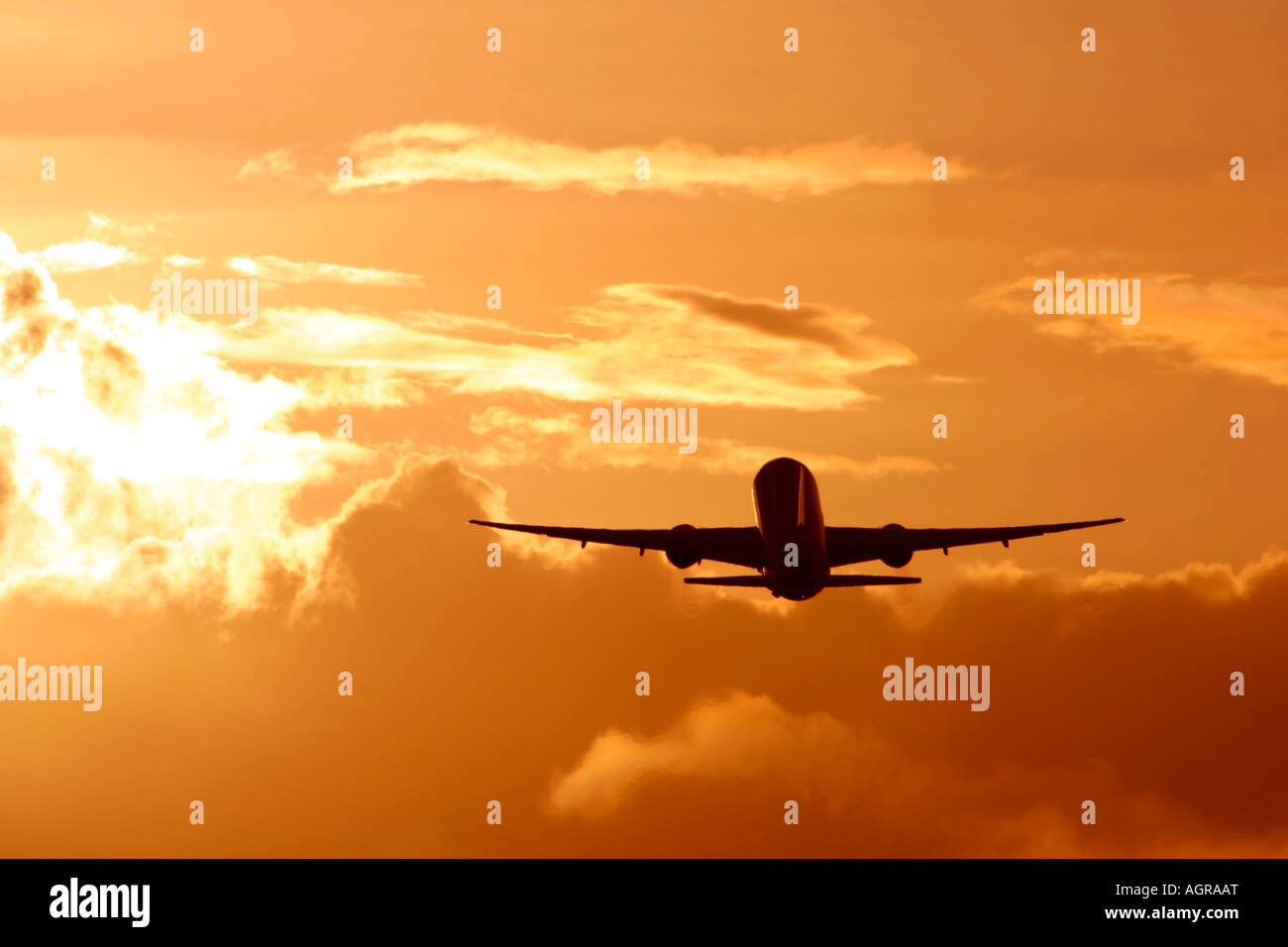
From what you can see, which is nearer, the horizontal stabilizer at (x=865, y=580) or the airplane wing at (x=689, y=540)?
the horizontal stabilizer at (x=865, y=580)

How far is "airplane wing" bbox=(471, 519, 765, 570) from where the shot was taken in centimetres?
11875

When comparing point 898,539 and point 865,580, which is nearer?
point 865,580

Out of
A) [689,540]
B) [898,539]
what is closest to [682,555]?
[689,540]

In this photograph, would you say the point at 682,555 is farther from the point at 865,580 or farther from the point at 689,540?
the point at 865,580

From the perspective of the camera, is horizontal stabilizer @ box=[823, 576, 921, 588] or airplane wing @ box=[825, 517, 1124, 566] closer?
horizontal stabilizer @ box=[823, 576, 921, 588]

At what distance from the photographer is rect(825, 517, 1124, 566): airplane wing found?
121 meters

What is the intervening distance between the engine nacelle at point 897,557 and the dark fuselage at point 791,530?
6743 millimetres

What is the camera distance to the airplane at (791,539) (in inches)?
4518

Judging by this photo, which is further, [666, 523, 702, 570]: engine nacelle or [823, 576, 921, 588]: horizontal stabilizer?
[666, 523, 702, 570]: engine nacelle

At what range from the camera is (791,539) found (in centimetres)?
11506

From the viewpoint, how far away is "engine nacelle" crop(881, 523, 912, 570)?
12144 centimetres

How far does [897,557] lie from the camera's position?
122 metres

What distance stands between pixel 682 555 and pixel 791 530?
8250 millimetres
